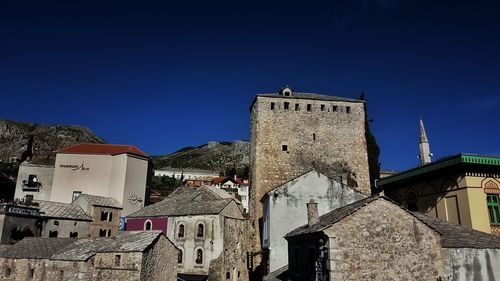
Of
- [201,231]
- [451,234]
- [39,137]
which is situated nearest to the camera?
[451,234]

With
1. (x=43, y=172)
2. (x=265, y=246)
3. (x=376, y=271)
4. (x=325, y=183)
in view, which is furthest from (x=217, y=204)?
(x=43, y=172)

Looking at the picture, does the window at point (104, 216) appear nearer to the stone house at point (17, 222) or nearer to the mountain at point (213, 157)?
the stone house at point (17, 222)

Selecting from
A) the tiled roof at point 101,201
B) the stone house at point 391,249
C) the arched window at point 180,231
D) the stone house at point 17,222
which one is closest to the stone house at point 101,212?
the tiled roof at point 101,201

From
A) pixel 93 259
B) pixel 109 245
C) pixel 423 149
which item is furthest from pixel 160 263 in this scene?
pixel 423 149

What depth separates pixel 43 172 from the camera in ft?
164

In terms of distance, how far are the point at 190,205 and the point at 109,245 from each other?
414 inches

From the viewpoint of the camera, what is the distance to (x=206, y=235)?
34.0 m

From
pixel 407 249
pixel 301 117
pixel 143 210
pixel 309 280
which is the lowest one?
pixel 309 280

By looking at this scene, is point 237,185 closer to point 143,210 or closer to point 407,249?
point 143,210

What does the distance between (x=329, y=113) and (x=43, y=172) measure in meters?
38.1

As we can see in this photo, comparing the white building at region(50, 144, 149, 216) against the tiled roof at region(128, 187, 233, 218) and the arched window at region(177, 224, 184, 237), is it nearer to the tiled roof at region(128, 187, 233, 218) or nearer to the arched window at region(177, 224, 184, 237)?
the tiled roof at region(128, 187, 233, 218)

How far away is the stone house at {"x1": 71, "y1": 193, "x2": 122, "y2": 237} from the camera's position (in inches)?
1639

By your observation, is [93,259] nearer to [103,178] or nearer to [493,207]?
[103,178]

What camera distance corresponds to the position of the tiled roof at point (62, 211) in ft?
127
